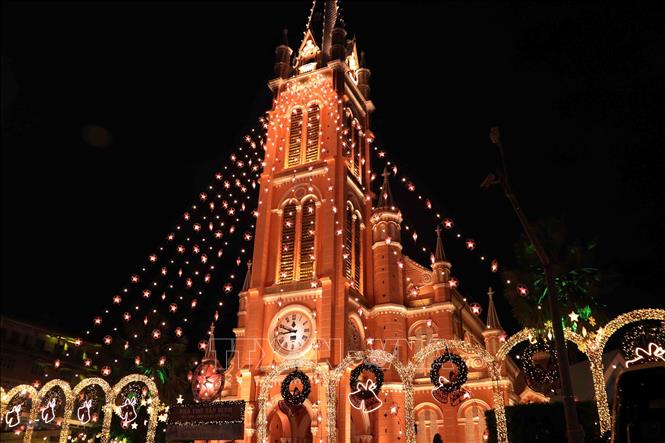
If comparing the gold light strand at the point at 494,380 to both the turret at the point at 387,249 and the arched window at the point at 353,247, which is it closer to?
the arched window at the point at 353,247

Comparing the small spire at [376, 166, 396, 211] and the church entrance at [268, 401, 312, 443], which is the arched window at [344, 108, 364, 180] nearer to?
the small spire at [376, 166, 396, 211]

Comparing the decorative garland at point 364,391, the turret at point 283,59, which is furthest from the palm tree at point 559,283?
the turret at point 283,59

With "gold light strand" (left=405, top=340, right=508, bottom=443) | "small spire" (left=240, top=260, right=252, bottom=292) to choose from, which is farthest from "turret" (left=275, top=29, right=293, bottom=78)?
"gold light strand" (left=405, top=340, right=508, bottom=443)

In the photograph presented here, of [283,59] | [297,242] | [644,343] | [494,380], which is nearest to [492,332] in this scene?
[297,242]

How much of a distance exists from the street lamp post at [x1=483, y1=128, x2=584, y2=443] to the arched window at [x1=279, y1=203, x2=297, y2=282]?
23.9 meters

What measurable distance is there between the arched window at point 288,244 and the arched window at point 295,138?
4009 millimetres

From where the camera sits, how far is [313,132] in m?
40.9

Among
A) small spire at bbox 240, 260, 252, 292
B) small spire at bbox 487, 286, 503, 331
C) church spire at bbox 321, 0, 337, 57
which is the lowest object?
small spire at bbox 487, 286, 503, 331

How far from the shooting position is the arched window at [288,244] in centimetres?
3594

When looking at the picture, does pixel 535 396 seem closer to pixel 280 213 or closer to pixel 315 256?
pixel 315 256

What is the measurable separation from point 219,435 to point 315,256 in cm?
1551

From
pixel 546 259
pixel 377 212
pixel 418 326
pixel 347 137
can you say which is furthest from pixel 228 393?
pixel 546 259

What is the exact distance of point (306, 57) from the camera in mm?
48000

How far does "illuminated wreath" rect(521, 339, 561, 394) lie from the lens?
717 inches
